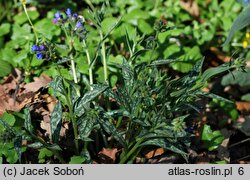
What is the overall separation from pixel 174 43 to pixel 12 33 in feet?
3.60

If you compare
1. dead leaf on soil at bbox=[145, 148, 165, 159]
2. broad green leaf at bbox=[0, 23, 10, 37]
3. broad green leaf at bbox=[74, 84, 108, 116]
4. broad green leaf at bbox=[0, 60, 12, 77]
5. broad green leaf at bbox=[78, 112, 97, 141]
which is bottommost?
dead leaf on soil at bbox=[145, 148, 165, 159]

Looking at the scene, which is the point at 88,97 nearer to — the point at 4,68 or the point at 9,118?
the point at 9,118

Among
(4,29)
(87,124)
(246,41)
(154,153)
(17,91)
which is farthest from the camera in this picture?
(246,41)

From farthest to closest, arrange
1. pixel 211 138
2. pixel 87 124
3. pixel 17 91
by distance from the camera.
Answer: pixel 17 91 < pixel 211 138 < pixel 87 124

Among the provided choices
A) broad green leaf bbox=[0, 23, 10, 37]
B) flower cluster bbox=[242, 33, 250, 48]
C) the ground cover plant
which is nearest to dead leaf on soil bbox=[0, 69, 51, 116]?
the ground cover plant

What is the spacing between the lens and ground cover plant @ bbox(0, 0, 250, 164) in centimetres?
216

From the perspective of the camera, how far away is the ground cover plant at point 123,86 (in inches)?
85.0

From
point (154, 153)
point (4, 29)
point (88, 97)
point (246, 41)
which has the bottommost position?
point (154, 153)

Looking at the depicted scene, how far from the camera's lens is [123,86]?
273 centimetres

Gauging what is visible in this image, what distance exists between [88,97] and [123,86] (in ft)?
2.00

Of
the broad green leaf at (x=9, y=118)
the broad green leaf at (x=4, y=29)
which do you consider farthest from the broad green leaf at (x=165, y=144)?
the broad green leaf at (x=4, y=29)

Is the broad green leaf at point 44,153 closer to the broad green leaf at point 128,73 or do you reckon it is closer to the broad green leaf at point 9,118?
the broad green leaf at point 9,118

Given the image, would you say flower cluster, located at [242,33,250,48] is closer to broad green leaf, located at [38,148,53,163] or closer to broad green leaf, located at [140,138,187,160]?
broad green leaf, located at [140,138,187,160]

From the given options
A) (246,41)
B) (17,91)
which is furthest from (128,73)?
(246,41)
